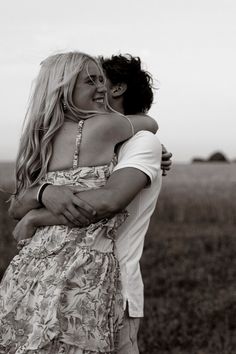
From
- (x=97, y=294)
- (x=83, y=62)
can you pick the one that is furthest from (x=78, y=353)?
(x=83, y=62)

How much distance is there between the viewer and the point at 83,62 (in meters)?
2.68

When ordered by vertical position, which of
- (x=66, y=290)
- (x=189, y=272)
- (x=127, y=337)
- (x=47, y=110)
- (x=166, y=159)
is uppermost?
(x=47, y=110)

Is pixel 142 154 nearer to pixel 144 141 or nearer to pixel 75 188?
pixel 144 141

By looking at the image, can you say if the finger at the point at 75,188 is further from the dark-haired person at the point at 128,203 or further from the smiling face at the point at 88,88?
the smiling face at the point at 88,88

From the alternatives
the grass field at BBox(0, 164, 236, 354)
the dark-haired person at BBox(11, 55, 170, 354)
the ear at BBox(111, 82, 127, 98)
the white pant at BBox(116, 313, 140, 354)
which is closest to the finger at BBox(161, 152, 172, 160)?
the dark-haired person at BBox(11, 55, 170, 354)

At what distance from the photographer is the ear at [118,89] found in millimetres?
3215

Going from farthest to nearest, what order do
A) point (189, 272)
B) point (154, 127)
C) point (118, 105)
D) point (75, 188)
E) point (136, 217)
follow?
point (189, 272)
point (118, 105)
point (154, 127)
point (136, 217)
point (75, 188)

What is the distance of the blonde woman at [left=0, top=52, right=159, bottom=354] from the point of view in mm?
2496

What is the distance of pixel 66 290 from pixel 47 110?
1.95 ft

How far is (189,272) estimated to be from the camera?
12.7m

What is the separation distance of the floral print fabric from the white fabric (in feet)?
0.15

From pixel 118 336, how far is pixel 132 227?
373mm

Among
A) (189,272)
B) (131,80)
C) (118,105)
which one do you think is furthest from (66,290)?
(189,272)

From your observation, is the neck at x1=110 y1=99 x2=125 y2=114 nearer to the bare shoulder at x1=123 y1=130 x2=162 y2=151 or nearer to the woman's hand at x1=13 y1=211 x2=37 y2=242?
the bare shoulder at x1=123 y1=130 x2=162 y2=151
